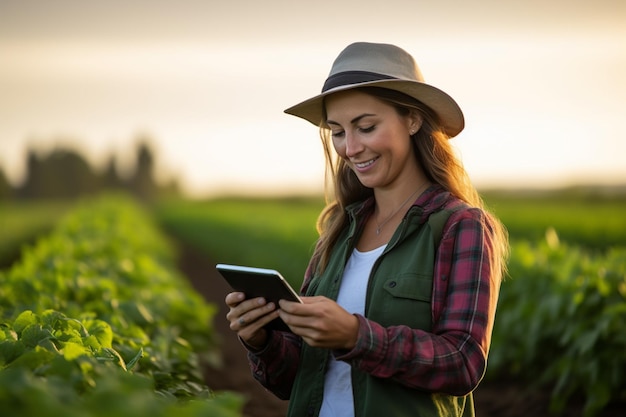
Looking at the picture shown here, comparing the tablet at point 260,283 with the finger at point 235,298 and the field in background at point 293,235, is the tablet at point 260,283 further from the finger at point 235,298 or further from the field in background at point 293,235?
the field in background at point 293,235

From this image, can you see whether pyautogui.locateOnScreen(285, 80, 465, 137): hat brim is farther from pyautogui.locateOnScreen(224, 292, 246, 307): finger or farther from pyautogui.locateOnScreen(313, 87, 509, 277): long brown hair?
pyautogui.locateOnScreen(224, 292, 246, 307): finger

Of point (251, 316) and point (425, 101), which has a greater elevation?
point (425, 101)

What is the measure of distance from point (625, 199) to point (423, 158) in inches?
1881

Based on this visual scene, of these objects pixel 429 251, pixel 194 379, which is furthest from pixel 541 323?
pixel 429 251

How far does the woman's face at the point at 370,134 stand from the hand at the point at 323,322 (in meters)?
0.62

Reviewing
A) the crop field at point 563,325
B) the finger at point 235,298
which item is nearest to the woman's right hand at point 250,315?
the finger at point 235,298

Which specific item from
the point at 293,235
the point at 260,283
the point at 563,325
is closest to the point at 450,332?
the point at 260,283

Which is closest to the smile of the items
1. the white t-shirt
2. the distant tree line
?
the white t-shirt

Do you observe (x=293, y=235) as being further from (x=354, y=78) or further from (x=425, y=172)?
(x=354, y=78)

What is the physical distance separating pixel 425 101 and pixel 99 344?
4.72ft

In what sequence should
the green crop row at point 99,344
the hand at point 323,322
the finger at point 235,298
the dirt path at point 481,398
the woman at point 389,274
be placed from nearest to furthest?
the green crop row at point 99,344
the hand at point 323,322
the woman at point 389,274
the finger at point 235,298
the dirt path at point 481,398

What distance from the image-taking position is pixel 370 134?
2.56m

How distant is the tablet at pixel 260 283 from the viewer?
2.22m

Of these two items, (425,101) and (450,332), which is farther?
(425,101)
